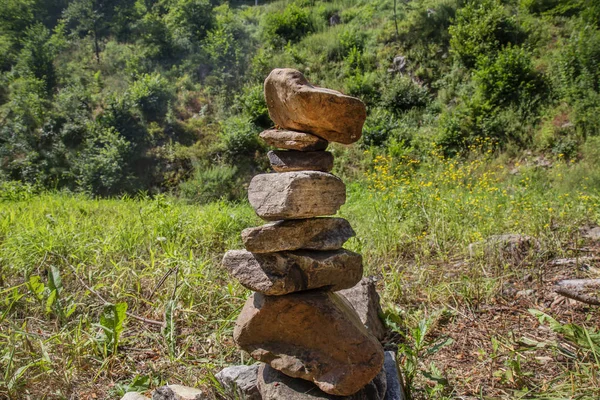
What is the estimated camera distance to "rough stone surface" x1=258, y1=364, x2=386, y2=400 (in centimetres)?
181

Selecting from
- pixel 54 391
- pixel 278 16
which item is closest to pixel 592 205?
pixel 54 391

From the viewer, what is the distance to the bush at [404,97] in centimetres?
1086

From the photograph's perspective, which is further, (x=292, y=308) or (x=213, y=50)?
(x=213, y=50)

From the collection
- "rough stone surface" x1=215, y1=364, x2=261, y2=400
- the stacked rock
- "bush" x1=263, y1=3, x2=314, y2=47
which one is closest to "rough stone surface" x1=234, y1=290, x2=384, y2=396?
the stacked rock

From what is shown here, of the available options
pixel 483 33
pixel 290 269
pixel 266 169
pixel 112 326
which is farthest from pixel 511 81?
pixel 112 326

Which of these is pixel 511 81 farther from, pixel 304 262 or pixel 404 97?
pixel 304 262

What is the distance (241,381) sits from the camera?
1.98 meters

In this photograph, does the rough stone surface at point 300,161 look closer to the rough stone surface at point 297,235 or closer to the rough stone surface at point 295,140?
the rough stone surface at point 295,140

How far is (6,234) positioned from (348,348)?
387 centimetres

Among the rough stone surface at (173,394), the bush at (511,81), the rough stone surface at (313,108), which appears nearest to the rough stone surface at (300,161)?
the rough stone surface at (313,108)

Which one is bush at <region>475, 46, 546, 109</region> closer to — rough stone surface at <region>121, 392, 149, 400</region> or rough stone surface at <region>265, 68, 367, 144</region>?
rough stone surface at <region>265, 68, 367, 144</region>

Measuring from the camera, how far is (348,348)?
1.81 m

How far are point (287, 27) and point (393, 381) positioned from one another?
613 inches

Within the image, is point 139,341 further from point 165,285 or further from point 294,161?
point 294,161
